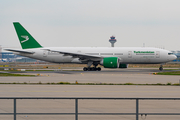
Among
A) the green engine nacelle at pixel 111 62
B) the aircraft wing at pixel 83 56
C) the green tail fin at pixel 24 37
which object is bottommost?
the green engine nacelle at pixel 111 62

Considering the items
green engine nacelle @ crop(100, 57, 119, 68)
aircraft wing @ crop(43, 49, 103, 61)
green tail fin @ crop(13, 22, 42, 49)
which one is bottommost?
green engine nacelle @ crop(100, 57, 119, 68)

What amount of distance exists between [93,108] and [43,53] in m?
37.9

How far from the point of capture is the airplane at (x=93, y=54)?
46.9 meters

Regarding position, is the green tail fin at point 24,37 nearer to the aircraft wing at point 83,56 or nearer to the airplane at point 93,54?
the airplane at point 93,54

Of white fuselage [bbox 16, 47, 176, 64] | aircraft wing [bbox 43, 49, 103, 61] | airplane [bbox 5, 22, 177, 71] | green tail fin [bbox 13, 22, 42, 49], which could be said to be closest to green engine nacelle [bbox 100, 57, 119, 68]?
airplane [bbox 5, 22, 177, 71]

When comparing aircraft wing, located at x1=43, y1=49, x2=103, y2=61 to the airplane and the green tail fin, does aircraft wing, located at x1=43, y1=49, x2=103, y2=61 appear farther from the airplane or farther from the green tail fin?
the green tail fin

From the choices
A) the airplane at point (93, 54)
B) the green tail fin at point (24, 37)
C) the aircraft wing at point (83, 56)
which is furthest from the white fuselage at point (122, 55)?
the green tail fin at point (24, 37)

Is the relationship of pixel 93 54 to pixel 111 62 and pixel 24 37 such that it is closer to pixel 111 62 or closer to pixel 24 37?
pixel 111 62

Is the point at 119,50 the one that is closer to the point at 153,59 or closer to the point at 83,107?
the point at 153,59

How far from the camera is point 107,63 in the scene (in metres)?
44.1

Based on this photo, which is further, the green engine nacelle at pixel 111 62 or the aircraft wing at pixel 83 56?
the aircraft wing at pixel 83 56

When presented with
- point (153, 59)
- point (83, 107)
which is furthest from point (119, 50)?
point (83, 107)

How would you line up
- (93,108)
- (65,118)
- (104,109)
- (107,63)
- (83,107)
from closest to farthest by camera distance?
(65,118) → (104,109) → (93,108) → (83,107) → (107,63)

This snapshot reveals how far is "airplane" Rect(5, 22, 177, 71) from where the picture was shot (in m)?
46.9
